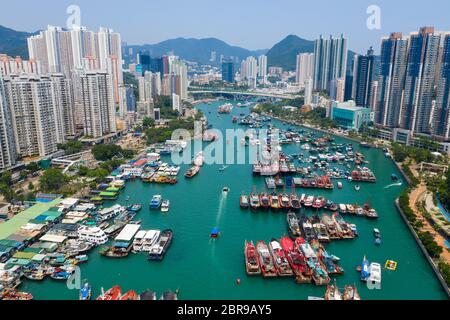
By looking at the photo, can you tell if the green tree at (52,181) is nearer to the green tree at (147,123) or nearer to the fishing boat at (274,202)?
the fishing boat at (274,202)

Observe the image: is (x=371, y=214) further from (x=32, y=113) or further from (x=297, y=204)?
(x=32, y=113)

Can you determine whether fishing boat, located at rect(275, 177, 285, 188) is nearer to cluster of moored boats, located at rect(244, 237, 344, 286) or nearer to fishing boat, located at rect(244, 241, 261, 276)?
cluster of moored boats, located at rect(244, 237, 344, 286)

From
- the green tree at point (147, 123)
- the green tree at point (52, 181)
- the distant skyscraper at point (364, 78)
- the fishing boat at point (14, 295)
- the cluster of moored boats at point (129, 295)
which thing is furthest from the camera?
the distant skyscraper at point (364, 78)

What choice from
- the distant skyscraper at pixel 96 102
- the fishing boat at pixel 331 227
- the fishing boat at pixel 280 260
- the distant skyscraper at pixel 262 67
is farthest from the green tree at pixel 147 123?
the distant skyscraper at pixel 262 67

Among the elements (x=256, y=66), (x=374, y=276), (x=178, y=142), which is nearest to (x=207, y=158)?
(x=178, y=142)

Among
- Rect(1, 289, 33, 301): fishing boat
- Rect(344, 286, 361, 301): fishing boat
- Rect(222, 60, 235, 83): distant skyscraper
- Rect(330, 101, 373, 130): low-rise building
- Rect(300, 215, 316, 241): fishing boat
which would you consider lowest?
Rect(1, 289, 33, 301): fishing boat

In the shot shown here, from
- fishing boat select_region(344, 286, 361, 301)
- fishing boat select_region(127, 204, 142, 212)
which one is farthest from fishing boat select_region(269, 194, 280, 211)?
fishing boat select_region(344, 286, 361, 301)
